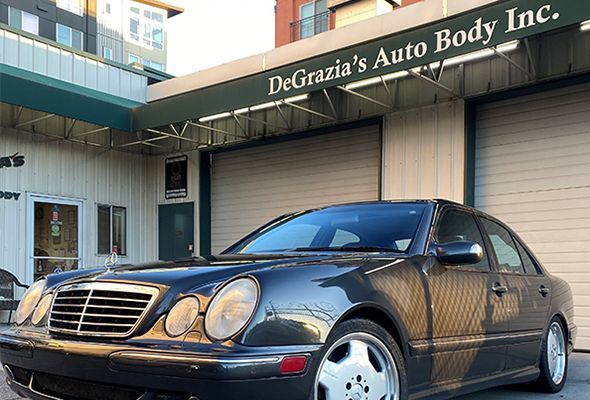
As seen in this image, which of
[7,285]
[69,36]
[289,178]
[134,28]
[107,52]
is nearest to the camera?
[7,285]

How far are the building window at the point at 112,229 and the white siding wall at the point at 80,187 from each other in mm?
120

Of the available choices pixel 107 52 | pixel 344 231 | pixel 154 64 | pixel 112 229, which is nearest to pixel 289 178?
pixel 112 229

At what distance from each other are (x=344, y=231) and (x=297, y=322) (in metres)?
1.55

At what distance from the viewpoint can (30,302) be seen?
141 inches

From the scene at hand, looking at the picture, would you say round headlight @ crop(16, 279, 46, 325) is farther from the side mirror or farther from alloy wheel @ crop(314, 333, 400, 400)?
the side mirror

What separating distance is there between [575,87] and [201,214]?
8.17 meters

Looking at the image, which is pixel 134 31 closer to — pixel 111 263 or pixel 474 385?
pixel 111 263

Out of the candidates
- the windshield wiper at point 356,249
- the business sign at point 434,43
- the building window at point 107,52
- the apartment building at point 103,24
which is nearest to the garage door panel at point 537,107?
the business sign at point 434,43

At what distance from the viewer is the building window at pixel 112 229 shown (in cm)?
1403

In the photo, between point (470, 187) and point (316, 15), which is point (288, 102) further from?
point (316, 15)

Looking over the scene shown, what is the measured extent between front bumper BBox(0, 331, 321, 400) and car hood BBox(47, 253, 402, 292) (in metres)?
0.34

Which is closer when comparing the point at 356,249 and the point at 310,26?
the point at 356,249

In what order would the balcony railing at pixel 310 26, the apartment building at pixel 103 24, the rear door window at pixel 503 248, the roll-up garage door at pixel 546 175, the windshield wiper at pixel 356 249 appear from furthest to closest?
1. the apartment building at pixel 103 24
2. the balcony railing at pixel 310 26
3. the roll-up garage door at pixel 546 175
4. the rear door window at pixel 503 248
5. the windshield wiper at pixel 356 249

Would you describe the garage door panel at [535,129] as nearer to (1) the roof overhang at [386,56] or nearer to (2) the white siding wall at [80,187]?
(1) the roof overhang at [386,56]
